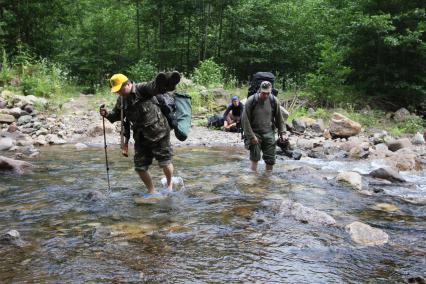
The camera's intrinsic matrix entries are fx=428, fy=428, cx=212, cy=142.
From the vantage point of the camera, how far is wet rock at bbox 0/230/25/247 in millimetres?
4477

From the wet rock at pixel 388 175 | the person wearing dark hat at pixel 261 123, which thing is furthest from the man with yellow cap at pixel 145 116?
the wet rock at pixel 388 175

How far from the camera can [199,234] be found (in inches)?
192

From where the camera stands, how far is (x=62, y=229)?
5.06 m

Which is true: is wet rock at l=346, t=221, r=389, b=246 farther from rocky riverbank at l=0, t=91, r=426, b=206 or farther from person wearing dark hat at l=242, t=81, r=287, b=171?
rocky riverbank at l=0, t=91, r=426, b=206

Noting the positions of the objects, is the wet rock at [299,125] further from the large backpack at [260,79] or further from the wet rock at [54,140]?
the wet rock at [54,140]

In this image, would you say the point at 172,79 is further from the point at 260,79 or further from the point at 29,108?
the point at 29,108

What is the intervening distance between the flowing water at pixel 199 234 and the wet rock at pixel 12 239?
0.08m

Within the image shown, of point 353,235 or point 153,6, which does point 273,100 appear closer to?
point 353,235

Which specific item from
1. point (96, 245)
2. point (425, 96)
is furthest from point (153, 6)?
point (96, 245)

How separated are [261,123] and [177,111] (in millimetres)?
2287

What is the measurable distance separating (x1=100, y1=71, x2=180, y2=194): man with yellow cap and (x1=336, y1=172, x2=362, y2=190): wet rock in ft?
10.4

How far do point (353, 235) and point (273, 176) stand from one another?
3565mm

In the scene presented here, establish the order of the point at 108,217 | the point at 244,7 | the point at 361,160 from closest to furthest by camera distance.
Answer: the point at 108,217, the point at 361,160, the point at 244,7

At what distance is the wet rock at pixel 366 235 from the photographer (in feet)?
15.2
